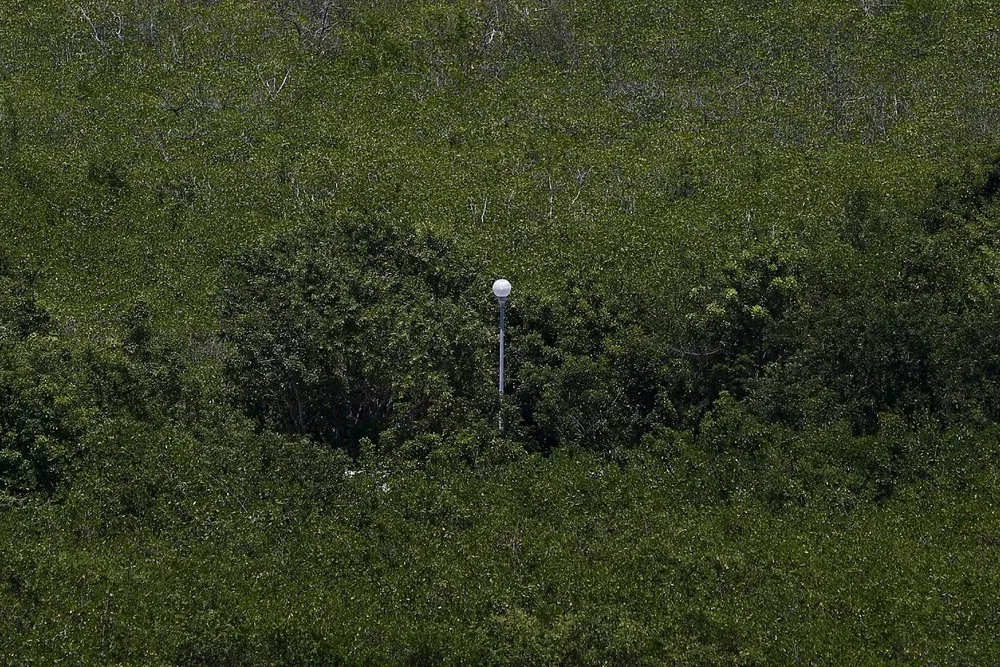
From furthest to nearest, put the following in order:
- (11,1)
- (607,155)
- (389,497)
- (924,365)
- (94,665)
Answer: (11,1) < (607,155) < (924,365) < (389,497) < (94,665)

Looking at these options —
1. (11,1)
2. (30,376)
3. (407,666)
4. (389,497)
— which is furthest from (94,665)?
(11,1)

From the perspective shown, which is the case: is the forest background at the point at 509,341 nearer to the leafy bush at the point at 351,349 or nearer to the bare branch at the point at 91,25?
the leafy bush at the point at 351,349

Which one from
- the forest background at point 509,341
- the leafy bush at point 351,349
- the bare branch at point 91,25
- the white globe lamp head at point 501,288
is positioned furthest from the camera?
the bare branch at point 91,25

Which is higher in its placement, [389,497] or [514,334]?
[514,334]

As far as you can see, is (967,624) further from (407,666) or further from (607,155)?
(607,155)

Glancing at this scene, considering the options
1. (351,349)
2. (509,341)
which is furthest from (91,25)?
(509,341)

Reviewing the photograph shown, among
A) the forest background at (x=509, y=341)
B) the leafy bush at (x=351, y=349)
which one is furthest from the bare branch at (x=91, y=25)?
the leafy bush at (x=351, y=349)

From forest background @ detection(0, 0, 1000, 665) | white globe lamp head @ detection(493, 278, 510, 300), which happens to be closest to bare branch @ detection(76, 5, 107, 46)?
forest background @ detection(0, 0, 1000, 665)

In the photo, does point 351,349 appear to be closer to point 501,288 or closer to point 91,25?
point 501,288

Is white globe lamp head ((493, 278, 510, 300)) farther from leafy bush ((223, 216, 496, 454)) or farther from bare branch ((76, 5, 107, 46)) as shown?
bare branch ((76, 5, 107, 46))
